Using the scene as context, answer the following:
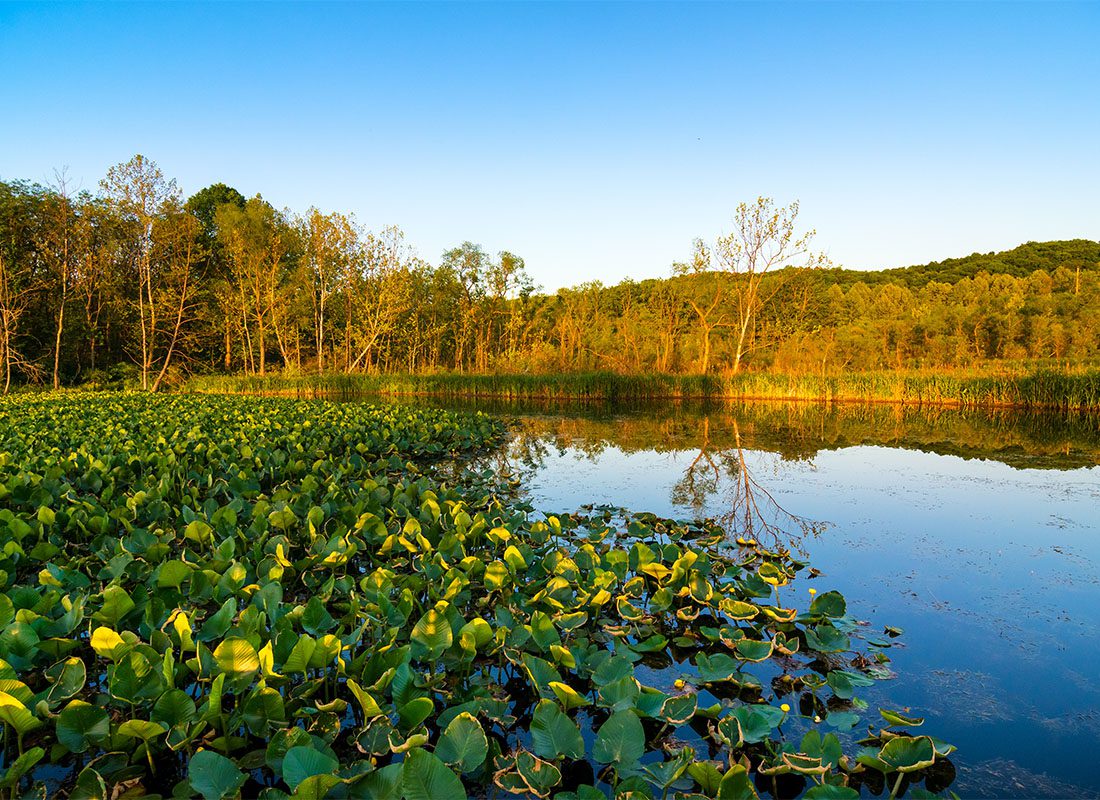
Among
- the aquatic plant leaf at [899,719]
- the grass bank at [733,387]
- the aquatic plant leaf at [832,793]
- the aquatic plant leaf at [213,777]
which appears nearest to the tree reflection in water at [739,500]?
the aquatic plant leaf at [899,719]

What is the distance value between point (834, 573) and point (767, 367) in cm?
2806

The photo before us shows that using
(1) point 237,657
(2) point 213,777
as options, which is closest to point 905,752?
(2) point 213,777

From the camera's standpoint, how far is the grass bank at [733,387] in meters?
17.3

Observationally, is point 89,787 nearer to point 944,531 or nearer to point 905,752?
point 905,752

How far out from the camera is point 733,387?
2394 cm

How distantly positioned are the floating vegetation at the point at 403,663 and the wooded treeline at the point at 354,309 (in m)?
22.5

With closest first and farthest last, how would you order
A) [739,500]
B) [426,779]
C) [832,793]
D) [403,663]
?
[426,779], [832,793], [403,663], [739,500]

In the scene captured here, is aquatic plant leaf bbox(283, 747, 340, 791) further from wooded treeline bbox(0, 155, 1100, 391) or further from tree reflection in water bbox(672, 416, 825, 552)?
→ wooded treeline bbox(0, 155, 1100, 391)

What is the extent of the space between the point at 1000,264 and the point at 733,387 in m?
43.7

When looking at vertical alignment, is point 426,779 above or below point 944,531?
above

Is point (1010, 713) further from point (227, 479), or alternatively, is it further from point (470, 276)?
point (470, 276)

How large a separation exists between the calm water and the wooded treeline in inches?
589

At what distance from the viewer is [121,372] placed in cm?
2686

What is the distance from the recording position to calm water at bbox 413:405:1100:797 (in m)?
2.73
